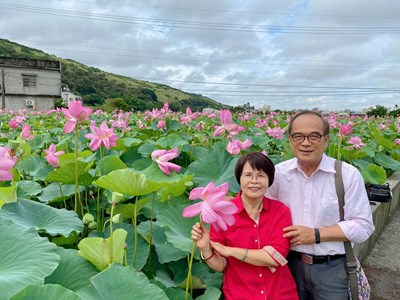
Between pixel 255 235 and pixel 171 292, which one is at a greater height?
pixel 255 235

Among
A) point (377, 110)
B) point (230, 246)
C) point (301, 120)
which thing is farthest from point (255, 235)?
point (377, 110)

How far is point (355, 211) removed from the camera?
4.73 feet

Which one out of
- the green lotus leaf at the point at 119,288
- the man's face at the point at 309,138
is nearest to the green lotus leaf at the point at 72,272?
the green lotus leaf at the point at 119,288

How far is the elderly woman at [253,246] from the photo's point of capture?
1.29 meters

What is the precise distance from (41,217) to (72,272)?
36cm

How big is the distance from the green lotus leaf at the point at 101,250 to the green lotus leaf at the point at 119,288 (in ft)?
0.33

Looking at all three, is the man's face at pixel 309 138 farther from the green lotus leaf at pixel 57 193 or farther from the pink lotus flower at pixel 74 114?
the green lotus leaf at pixel 57 193

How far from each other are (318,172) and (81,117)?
926 millimetres

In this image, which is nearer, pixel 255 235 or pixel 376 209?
pixel 255 235

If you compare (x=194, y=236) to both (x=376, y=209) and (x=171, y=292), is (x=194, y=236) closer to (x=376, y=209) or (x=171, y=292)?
(x=171, y=292)

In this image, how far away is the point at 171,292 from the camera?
1159mm

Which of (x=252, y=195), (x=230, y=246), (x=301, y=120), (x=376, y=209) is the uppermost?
(x=301, y=120)

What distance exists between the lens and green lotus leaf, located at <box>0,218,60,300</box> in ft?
2.66

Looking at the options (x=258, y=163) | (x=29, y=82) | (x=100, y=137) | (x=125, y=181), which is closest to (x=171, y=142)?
(x=100, y=137)
